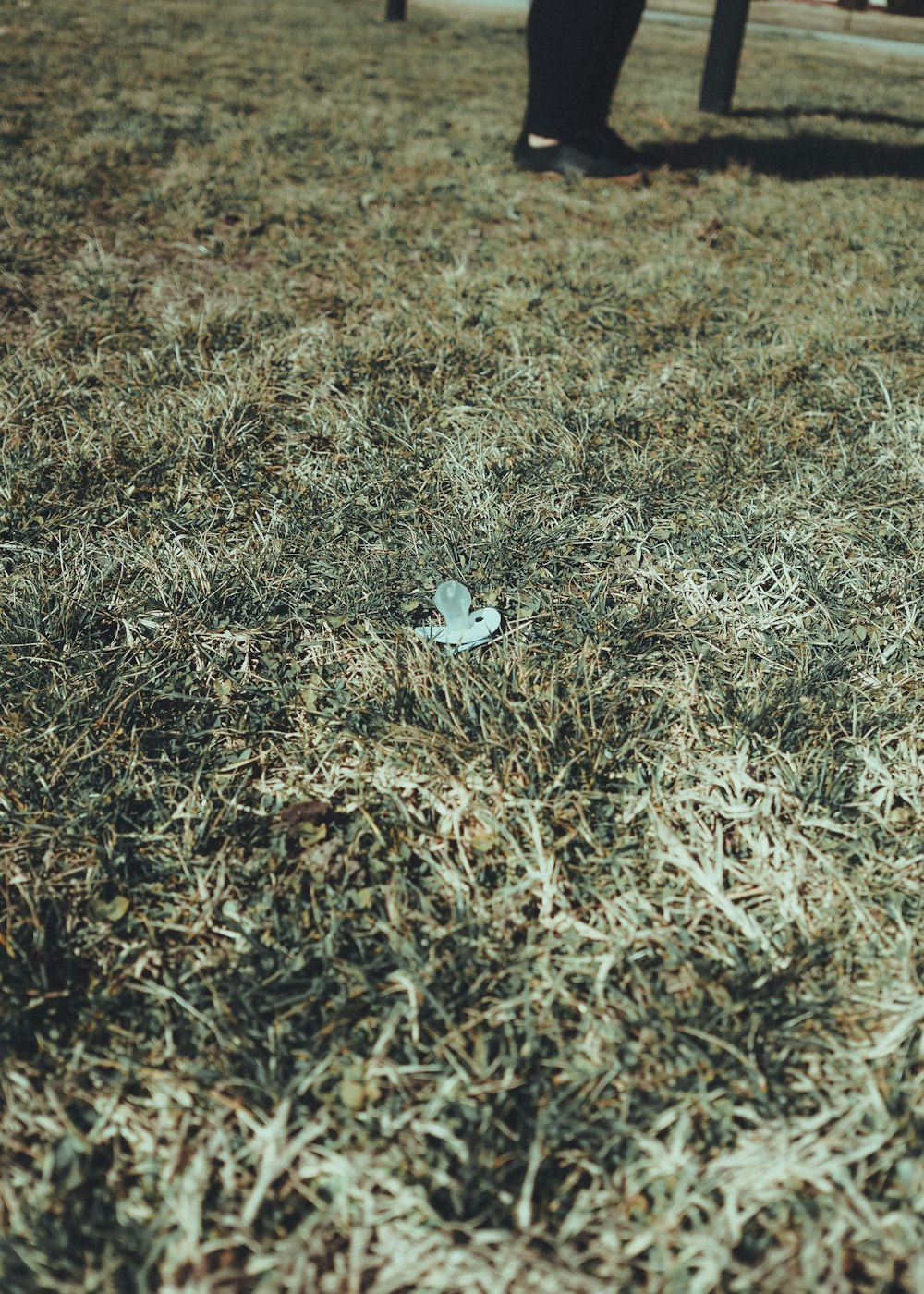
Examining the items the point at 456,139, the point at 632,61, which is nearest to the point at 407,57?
the point at 632,61

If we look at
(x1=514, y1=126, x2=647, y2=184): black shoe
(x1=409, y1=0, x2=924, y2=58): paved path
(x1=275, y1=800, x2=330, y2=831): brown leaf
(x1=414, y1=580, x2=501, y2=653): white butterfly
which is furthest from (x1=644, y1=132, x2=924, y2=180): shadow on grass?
(x1=409, y1=0, x2=924, y2=58): paved path

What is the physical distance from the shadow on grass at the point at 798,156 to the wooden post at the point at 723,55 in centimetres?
80

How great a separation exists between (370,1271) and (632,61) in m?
10.5

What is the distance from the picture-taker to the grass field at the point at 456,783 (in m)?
1.04

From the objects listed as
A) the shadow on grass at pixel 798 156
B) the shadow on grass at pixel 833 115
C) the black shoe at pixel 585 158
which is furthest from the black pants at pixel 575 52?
the shadow on grass at pixel 833 115

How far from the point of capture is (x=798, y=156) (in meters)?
5.32

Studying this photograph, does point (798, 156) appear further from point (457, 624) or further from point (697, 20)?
point (697, 20)

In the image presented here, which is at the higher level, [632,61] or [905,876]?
[632,61]

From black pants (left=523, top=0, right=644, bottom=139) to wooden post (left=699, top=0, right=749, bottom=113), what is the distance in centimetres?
258

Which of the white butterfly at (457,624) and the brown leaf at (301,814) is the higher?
the white butterfly at (457,624)

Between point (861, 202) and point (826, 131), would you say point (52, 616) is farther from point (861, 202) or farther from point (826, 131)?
point (826, 131)

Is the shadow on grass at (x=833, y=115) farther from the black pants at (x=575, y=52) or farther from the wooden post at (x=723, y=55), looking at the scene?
the black pants at (x=575, y=52)

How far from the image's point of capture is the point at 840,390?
8.80ft

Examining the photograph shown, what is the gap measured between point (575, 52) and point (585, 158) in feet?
1.79
